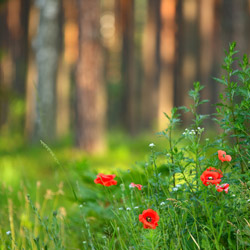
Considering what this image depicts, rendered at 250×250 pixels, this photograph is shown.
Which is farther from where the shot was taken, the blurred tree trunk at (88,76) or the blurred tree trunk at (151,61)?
the blurred tree trunk at (151,61)

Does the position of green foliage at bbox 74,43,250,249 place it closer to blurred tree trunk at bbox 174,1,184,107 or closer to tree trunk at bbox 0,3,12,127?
blurred tree trunk at bbox 174,1,184,107

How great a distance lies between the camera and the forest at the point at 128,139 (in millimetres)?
2322

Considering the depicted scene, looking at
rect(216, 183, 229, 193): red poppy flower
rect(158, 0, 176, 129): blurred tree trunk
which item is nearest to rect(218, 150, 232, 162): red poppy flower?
rect(216, 183, 229, 193): red poppy flower

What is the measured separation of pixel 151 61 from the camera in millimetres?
16719

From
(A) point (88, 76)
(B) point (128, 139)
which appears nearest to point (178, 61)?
(B) point (128, 139)

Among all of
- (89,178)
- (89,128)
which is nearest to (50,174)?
(89,128)

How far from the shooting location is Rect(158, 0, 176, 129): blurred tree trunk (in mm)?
14539

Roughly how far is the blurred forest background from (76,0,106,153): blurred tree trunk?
0.07 feet

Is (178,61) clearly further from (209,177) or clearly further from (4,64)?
(209,177)

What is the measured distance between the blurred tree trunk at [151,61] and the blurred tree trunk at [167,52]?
1.06 m

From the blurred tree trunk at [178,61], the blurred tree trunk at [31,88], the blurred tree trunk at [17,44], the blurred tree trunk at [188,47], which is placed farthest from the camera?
the blurred tree trunk at [17,44]

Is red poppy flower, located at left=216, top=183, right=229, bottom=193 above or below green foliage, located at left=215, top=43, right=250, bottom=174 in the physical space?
below

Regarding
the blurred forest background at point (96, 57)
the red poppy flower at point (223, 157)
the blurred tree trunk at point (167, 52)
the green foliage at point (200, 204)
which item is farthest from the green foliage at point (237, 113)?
the blurred tree trunk at point (167, 52)

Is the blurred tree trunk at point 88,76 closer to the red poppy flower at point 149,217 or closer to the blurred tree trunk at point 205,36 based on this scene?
the blurred tree trunk at point 205,36
